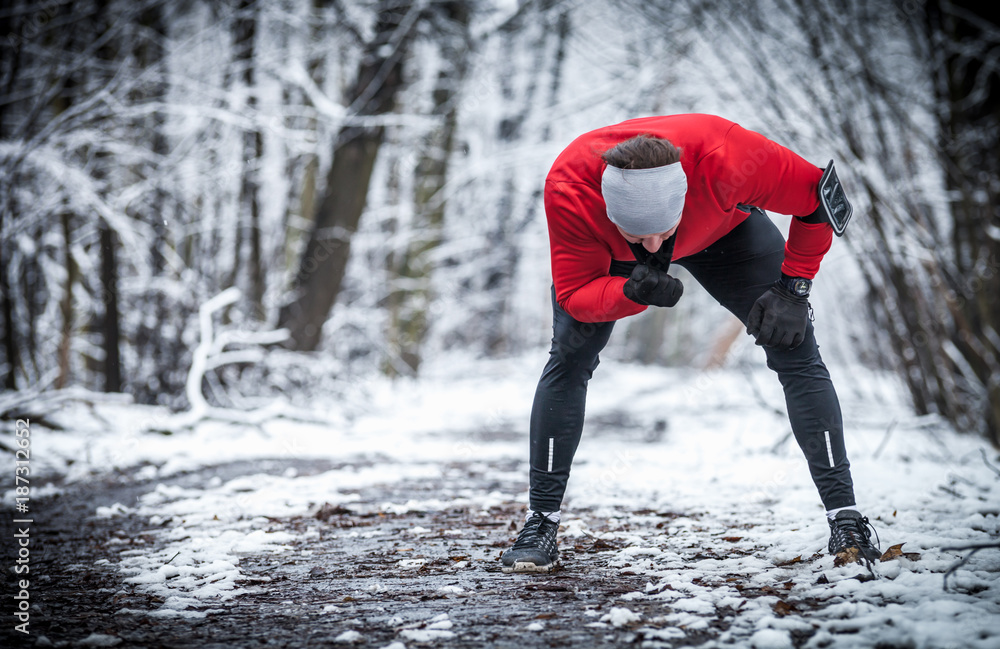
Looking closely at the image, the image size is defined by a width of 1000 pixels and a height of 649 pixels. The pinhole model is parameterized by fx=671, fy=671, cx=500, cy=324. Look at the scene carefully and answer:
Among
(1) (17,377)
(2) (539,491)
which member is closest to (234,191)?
(1) (17,377)

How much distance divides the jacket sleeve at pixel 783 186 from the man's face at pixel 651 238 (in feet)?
0.68

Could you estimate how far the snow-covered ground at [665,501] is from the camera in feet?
5.22

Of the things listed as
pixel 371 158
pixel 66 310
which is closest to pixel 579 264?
pixel 371 158

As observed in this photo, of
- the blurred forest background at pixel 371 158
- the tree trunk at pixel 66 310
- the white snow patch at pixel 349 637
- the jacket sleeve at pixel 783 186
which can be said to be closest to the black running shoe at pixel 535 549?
the white snow patch at pixel 349 637

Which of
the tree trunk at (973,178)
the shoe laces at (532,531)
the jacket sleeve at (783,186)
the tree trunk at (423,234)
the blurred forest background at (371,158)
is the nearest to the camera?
the jacket sleeve at (783,186)

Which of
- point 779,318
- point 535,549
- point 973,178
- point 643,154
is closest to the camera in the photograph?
point 643,154

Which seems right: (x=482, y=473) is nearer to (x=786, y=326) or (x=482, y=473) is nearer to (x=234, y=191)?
(x=786, y=326)

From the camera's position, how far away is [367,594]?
6.22 ft

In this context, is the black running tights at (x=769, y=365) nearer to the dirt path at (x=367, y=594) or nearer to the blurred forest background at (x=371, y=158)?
the dirt path at (x=367, y=594)

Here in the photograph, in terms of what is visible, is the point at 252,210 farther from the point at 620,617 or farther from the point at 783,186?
the point at 620,617

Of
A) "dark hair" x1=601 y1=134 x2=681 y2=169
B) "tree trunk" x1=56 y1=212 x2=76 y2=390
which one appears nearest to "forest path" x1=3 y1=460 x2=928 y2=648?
"dark hair" x1=601 y1=134 x2=681 y2=169

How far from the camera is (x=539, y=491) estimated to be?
223 centimetres

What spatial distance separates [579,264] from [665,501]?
156 cm

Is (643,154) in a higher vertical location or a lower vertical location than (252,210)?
lower
